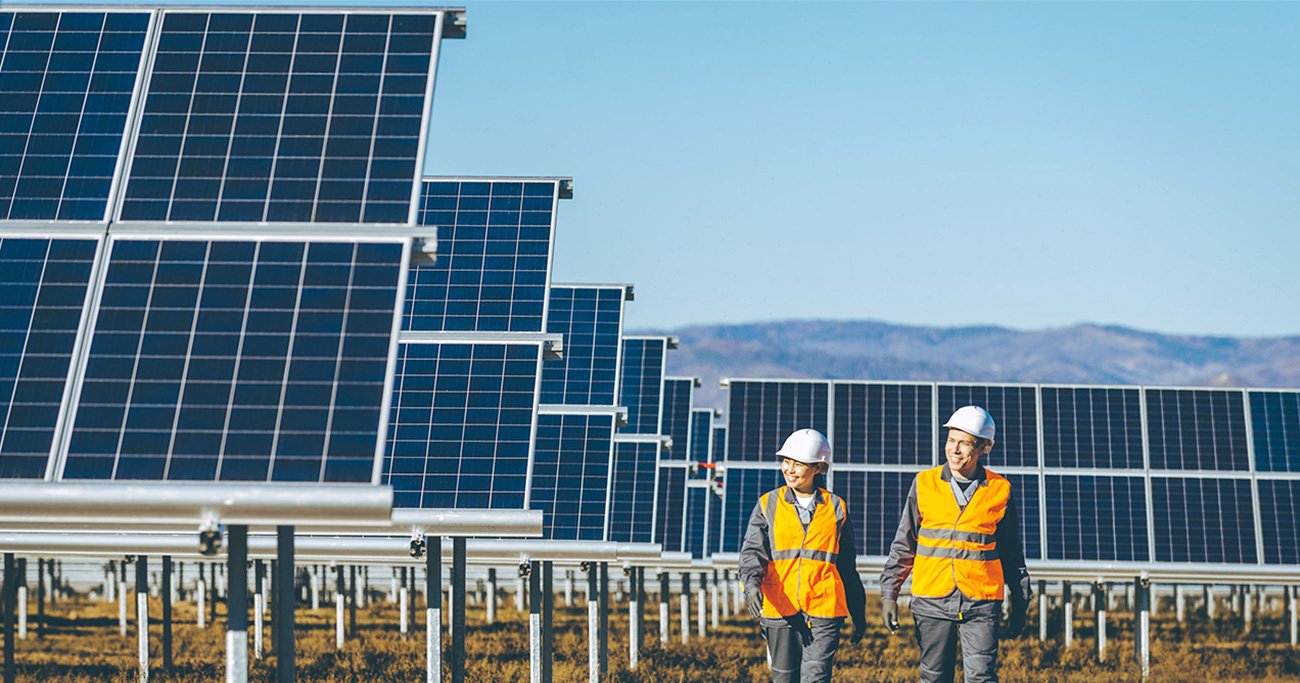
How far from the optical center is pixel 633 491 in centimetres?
3694

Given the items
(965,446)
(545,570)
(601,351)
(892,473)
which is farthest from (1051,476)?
(965,446)

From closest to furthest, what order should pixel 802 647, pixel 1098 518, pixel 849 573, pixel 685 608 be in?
1. pixel 802 647
2. pixel 849 573
3. pixel 1098 518
4. pixel 685 608

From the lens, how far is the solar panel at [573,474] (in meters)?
27.8

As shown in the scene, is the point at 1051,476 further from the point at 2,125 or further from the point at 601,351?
the point at 2,125

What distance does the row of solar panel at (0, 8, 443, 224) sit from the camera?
15.7 m

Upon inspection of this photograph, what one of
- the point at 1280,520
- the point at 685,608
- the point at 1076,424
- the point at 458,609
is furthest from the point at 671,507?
the point at 458,609

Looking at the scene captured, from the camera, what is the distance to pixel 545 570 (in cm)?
2902

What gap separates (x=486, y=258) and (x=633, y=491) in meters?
12.2

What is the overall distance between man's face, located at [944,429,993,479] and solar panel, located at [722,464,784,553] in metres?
26.0

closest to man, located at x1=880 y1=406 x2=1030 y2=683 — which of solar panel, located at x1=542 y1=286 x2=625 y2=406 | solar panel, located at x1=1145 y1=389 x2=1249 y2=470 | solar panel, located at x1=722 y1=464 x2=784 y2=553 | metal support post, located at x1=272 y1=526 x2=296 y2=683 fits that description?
metal support post, located at x1=272 y1=526 x2=296 y2=683

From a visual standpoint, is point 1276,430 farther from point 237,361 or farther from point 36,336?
point 36,336

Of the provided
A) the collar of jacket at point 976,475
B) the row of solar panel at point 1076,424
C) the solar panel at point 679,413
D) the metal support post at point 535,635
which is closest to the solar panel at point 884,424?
the row of solar panel at point 1076,424

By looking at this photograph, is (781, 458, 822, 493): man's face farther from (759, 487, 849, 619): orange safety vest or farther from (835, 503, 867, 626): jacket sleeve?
(835, 503, 867, 626): jacket sleeve

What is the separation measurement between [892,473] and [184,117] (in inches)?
914
